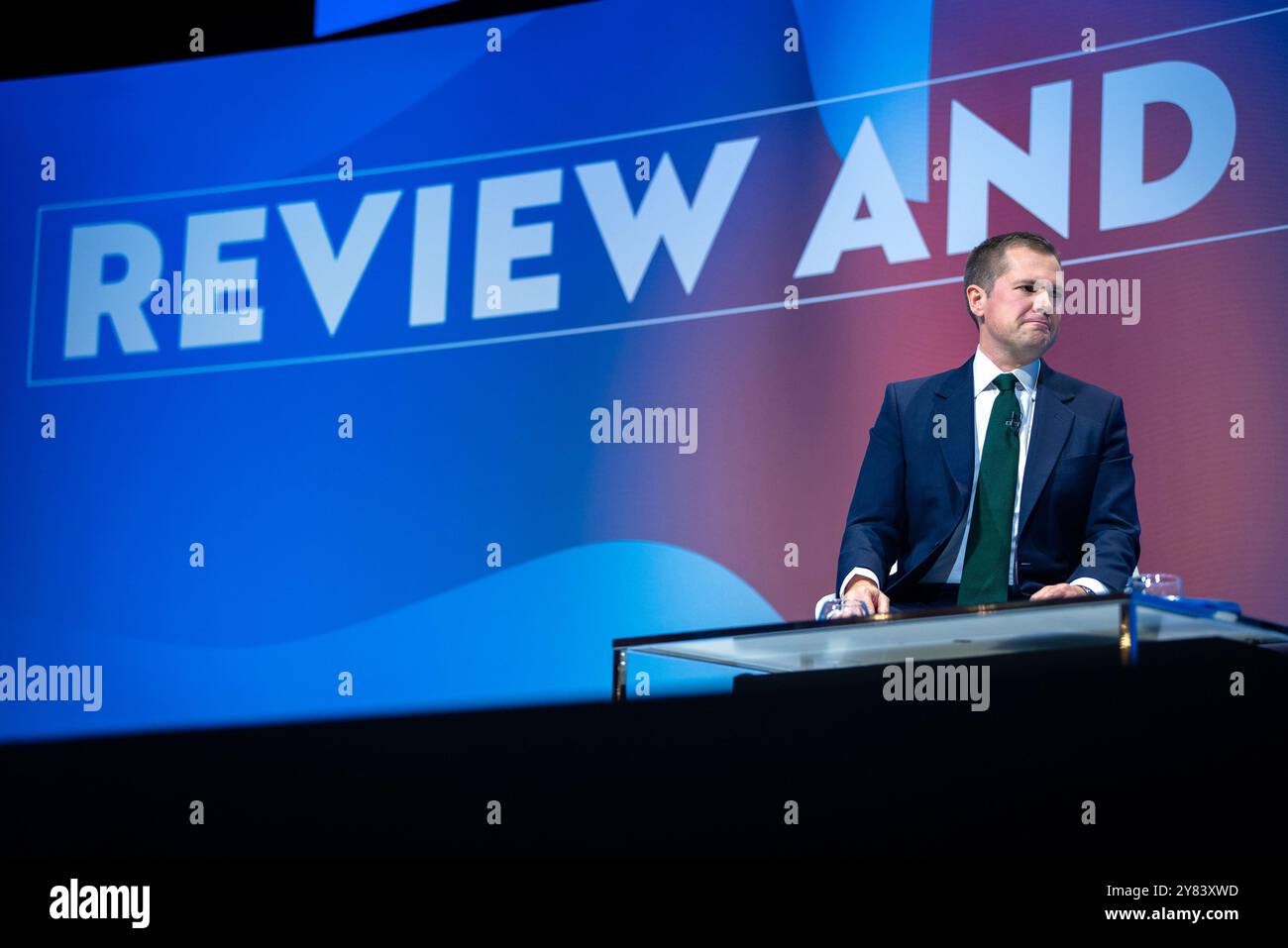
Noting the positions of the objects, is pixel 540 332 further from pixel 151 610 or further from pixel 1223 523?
pixel 1223 523

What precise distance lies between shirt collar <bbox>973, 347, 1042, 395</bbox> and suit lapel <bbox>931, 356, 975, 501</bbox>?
0.05 ft

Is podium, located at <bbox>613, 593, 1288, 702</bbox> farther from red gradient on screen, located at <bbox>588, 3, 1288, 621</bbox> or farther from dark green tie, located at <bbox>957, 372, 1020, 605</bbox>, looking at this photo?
red gradient on screen, located at <bbox>588, 3, 1288, 621</bbox>

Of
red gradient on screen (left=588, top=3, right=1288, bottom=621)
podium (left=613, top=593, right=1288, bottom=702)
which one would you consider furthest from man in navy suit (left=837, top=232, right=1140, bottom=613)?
red gradient on screen (left=588, top=3, right=1288, bottom=621)

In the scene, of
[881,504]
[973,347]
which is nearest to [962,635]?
[881,504]

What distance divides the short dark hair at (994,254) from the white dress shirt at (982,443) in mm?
155

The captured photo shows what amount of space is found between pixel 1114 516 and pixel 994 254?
660 millimetres

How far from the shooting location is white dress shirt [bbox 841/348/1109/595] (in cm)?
326

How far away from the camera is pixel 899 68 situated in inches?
179

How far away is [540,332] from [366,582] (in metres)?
0.98

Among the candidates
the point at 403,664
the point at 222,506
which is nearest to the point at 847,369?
the point at 403,664

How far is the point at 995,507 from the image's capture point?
331cm

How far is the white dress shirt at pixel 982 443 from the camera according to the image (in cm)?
326

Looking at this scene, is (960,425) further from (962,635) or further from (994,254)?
(962,635)

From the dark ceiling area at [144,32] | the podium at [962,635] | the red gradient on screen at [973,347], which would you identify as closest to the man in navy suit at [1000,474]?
the podium at [962,635]
